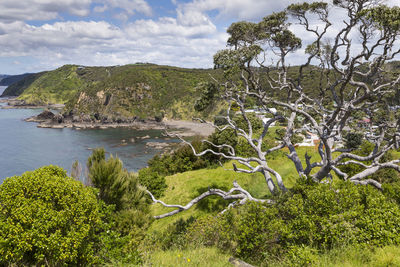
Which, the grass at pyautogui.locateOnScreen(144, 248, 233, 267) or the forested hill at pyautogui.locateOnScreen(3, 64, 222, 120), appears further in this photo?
the forested hill at pyautogui.locateOnScreen(3, 64, 222, 120)

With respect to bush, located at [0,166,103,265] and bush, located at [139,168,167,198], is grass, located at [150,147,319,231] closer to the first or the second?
bush, located at [139,168,167,198]

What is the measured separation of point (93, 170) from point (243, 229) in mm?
8898

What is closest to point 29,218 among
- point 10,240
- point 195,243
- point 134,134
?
point 10,240

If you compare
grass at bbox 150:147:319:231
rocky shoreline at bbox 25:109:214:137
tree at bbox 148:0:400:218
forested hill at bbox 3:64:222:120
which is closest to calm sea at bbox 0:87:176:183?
rocky shoreline at bbox 25:109:214:137

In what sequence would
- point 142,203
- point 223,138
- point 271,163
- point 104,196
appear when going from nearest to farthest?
point 104,196
point 142,203
point 271,163
point 223,138

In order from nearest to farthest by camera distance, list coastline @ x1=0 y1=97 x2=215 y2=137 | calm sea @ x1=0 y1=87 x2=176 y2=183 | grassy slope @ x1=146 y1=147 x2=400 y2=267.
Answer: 1. grassy slope @ x1=146 y1=147 x2=400 y2=267
2. calm sea @ x1=0 y1=87 x2=176 y2=183
3. coastline @ x1=0 y1=97 x2=215 y2=137

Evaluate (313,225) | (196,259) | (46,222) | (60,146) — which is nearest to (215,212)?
(196,259)

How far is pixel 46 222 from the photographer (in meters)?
6.81

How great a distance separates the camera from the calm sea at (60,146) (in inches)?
2478

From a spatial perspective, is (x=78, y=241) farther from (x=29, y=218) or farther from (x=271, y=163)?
(x=271, y=163)

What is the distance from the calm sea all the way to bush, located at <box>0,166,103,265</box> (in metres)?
51.2

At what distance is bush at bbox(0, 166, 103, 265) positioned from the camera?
651cm

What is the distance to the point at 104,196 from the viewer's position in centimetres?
1274

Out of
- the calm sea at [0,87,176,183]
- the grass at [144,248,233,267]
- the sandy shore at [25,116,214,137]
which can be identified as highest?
the grass at [144,248,233,267]
